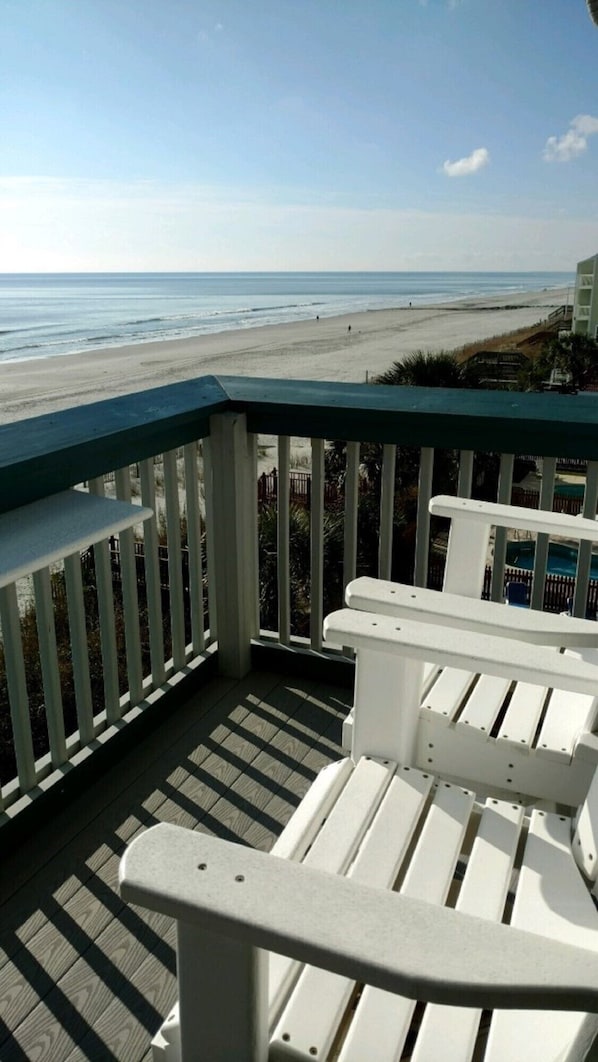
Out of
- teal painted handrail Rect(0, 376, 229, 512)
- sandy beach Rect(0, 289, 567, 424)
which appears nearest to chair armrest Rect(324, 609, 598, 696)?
teal painted handrail Rect(0, 376, 229, 512)

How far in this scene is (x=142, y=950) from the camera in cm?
169

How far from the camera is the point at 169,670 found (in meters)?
2.67

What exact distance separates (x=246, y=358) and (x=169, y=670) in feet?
134

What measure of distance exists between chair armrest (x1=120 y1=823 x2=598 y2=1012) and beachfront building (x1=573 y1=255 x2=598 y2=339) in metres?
53.7

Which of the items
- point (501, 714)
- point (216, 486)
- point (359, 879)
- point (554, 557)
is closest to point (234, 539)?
point (216, 486)

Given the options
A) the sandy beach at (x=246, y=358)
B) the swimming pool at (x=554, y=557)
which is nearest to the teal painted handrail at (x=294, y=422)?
the swimming pool at (x=554, y=557)

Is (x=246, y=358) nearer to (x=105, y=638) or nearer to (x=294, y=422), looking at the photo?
(x=294, y=422)

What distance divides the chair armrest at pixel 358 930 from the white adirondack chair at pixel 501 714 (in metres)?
0.74

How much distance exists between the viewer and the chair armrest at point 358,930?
2.23ft

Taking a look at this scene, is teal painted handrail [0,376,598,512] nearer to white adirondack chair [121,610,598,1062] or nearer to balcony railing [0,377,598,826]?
balcony railing [0,377,598,826]

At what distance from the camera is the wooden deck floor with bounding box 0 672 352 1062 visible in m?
1.53

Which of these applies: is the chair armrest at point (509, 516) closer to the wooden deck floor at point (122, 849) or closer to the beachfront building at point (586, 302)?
the wooden deck floor at point (122, 849)

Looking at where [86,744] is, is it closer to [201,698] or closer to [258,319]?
[201,698]

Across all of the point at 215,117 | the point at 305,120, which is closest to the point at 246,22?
the point at 215,117
